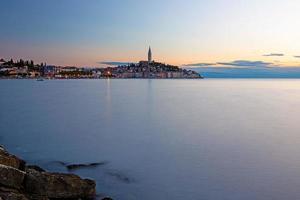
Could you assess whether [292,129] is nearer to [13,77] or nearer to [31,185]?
[31,185]

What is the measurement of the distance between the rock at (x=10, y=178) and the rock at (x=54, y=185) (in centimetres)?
15

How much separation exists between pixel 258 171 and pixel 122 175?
4.13 metres

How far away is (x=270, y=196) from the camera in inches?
319

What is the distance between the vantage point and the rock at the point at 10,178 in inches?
248

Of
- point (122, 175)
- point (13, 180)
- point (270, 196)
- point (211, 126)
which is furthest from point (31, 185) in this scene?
point (211, 126)

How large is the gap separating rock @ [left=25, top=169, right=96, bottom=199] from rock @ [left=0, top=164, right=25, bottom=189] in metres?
0.15

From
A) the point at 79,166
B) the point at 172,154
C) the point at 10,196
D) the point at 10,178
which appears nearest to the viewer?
the point at 10,196

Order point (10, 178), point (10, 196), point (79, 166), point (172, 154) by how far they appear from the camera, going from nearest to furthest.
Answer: point (10, 196)
point (10, 178)
point (79, 166)
point (172, 154)

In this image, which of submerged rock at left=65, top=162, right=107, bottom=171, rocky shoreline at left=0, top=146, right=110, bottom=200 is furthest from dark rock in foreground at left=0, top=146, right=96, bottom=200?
submerged rock at left=65, top=162, right=107, bottom=171

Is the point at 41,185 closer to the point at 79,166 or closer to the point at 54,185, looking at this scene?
the point at 54,185

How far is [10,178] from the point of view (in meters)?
6.41

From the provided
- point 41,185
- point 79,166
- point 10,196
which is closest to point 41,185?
point 41,185

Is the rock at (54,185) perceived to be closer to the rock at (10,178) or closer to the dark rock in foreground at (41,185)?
the dark rock in foreground at (41,185)

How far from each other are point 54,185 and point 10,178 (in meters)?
0.83
